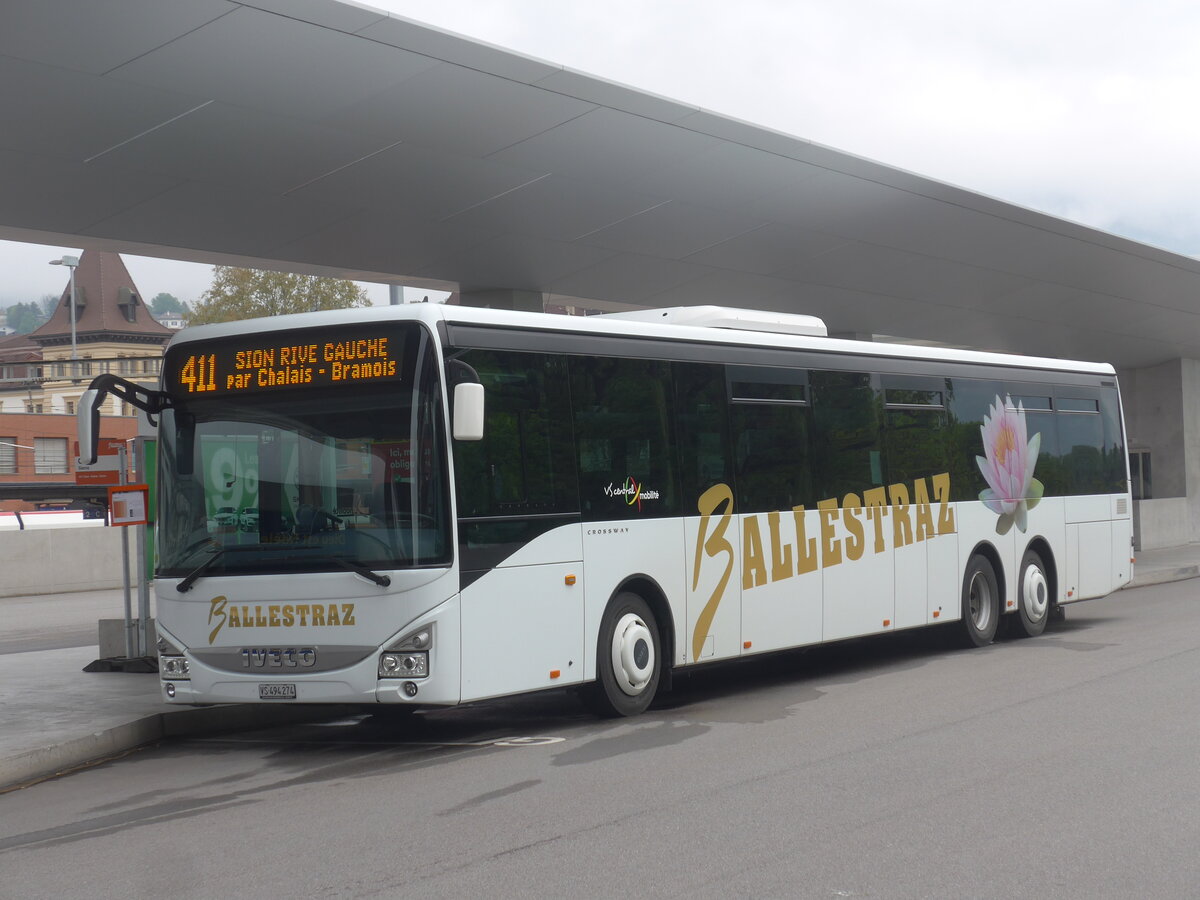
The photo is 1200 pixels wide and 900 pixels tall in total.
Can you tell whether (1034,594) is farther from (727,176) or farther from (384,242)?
(384,242)

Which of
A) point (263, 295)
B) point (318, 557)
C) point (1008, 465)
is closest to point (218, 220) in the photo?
point (318, 557)

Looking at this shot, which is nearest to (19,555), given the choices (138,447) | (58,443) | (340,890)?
(138,447)

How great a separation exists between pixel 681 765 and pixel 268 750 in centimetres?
339

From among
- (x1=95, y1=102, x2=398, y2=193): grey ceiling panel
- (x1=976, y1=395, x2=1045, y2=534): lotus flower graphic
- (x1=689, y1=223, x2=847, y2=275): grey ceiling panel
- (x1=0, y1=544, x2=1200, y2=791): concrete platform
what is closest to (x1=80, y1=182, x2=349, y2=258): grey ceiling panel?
(x1=95, y1=102, x2=398, y2=193): grey ceiling panel

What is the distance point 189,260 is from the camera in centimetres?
1673

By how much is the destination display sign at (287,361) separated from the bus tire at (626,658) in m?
2.72

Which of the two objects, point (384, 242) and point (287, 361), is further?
point (384, 242)

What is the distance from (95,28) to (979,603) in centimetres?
1104

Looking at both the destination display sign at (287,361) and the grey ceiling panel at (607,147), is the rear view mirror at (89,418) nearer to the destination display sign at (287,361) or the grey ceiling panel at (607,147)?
the destination display sign at (287,361)

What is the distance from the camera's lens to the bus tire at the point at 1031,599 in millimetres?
16438

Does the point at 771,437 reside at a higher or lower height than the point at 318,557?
higher

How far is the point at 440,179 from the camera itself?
15.0 m

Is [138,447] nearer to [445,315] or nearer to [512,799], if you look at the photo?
[445,315]

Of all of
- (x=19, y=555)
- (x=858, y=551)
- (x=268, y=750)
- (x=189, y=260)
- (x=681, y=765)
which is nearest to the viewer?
(x=681, y=765)
